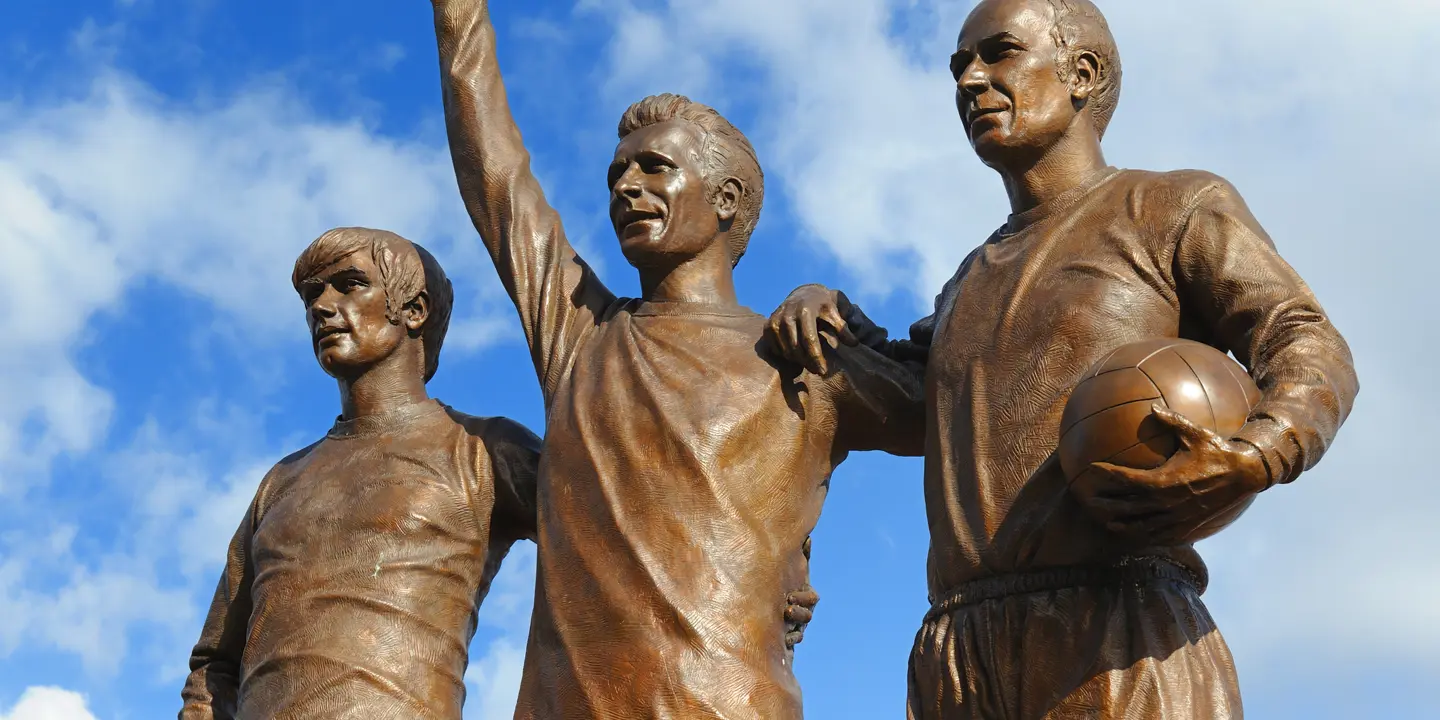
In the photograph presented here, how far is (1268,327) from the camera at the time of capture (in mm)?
6750

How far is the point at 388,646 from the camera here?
27.2 feet

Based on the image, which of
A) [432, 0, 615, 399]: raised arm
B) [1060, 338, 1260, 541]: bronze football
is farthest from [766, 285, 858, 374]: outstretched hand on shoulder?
[1060, 338, 1260, 541]: bronze football

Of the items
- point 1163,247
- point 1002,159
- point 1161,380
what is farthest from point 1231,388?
point 1002,159

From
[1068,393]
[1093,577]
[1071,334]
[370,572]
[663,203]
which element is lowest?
[1093,577]

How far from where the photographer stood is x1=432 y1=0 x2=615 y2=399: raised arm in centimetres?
857

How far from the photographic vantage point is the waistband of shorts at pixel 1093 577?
21.9 ft

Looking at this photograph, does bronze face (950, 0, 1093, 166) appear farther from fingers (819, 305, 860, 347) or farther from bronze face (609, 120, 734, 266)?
bronze face (609, 120, 734, 266)

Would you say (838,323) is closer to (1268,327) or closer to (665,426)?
(665,426)

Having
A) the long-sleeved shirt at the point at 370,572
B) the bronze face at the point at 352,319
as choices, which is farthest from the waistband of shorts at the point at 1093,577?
the bronze face at the point at 352,319

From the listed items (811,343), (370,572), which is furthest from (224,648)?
(811,343)

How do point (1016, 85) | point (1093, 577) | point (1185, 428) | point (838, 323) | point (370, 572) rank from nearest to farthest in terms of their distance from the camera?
point (1185, 428) < point (1093, 577) < point (1016, 85) < point (838, 323) < point (370, 572)

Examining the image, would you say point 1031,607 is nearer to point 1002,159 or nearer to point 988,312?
point 988,312

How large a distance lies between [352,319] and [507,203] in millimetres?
884

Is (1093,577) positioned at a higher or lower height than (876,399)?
lower
